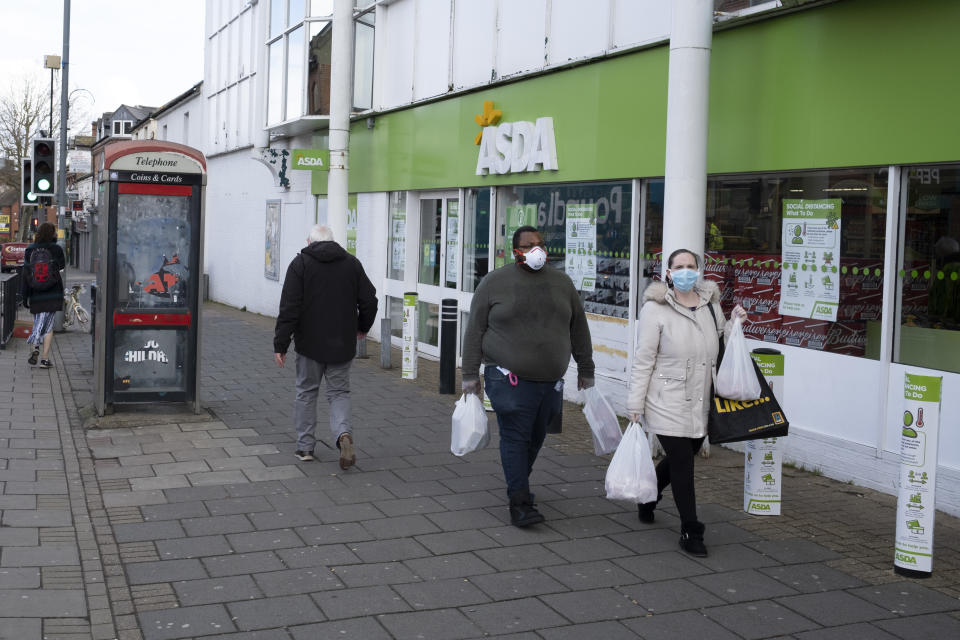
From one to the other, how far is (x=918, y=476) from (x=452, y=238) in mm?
9591

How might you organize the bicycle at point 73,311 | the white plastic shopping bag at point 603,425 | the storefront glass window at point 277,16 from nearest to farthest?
the white plastic shopping bag at point 603,425, the bicycle at point 73,311, the storefront glass window at point 277,16

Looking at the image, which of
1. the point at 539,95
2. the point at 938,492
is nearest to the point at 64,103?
the point at 539,95

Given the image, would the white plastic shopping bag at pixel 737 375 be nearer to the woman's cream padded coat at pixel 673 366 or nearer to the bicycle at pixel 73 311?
the woman's cream padded coat at pixel 673 366

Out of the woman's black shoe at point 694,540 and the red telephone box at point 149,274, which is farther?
the red telephone box at point 149,274

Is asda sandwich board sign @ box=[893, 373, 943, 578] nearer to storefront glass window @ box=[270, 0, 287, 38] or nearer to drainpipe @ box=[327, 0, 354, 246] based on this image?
drainpipe @ box=[327, 0, 354, 246]

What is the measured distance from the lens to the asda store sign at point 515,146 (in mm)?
11562

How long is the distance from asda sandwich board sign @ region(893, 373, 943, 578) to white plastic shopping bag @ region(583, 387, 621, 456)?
5.45 feet

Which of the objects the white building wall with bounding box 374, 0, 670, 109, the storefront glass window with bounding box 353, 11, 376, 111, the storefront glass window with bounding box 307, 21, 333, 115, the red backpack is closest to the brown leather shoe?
the white building wall with bounding box 374, 0, 670, 109

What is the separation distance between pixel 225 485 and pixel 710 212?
4777 millimetres

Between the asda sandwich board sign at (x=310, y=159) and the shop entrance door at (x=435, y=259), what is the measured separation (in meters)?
1.75

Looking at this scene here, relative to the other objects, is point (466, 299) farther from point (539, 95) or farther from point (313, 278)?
point (313, 278)

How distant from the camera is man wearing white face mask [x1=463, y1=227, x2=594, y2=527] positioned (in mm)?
6184

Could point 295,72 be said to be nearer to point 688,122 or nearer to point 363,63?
point 363,63

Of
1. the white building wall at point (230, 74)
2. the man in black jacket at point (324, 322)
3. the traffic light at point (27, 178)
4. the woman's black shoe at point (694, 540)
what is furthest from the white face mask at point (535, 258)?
the white building wall at point (230, 74)
